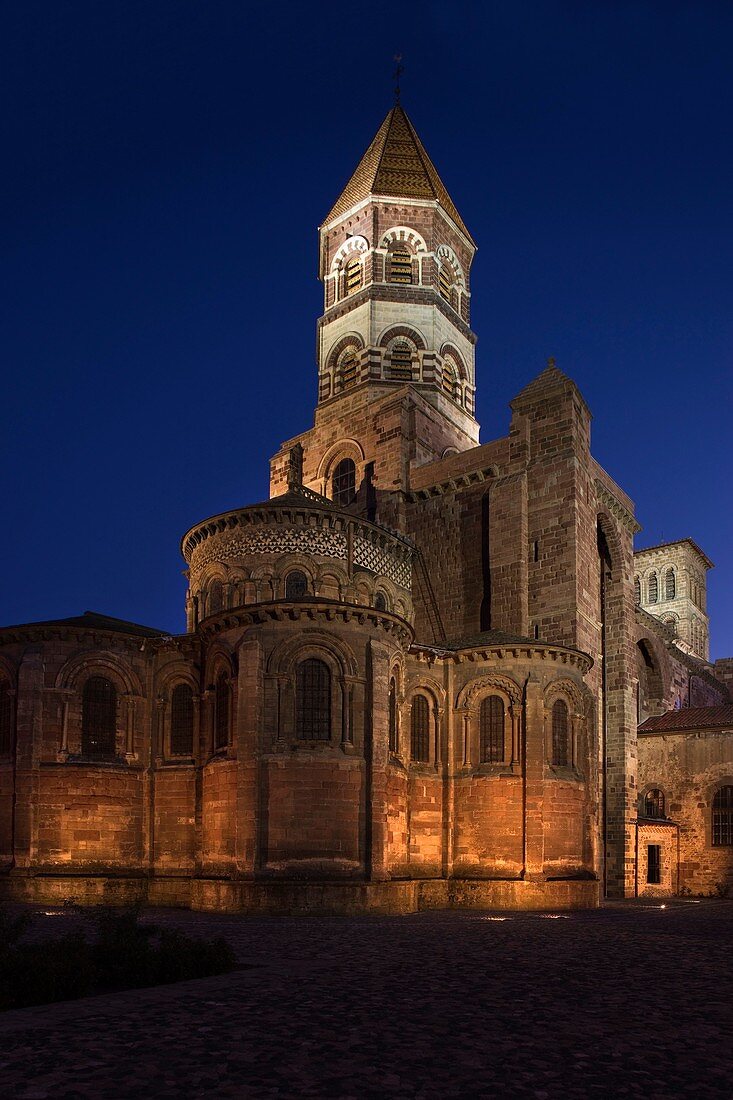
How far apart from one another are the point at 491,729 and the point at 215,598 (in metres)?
11.0

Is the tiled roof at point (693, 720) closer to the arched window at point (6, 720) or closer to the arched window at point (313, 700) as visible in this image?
the arched window at point (313, 700)

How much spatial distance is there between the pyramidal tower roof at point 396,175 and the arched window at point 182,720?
3055 cm

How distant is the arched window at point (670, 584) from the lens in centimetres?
7606

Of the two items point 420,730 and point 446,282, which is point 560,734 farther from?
point 446,282

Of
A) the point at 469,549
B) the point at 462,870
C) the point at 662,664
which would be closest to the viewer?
the point at 462,870

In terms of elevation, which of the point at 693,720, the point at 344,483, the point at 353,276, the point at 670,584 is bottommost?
the point at 693,720

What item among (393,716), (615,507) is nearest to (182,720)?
(393,716)

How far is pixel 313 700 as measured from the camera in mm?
28922

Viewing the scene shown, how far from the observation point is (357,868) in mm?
27906

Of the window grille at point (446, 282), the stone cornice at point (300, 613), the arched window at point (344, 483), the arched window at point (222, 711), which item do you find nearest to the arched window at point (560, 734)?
the stone cornice at point (300, 613)

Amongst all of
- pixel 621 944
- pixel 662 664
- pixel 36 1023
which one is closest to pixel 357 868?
pixel 621 944

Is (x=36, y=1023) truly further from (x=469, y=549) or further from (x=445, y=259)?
(x=445, y=259)

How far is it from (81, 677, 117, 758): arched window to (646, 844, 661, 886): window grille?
23310mm

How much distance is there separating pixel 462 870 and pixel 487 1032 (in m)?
22.5
